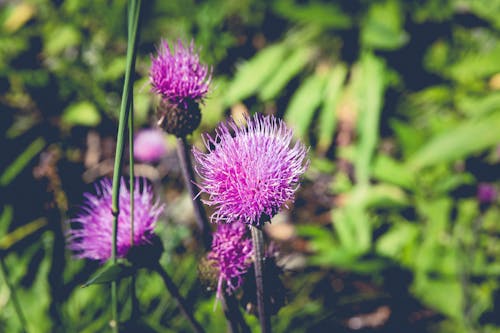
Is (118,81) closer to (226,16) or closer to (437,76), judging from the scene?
(226,16)

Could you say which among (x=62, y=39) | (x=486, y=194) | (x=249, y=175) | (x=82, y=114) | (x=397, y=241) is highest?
(x=62, y=39)

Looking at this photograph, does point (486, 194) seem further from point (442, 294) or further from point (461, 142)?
point (442, 294)

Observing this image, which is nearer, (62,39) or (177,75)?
(177,75)

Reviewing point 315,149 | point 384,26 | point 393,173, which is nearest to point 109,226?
point 393,173

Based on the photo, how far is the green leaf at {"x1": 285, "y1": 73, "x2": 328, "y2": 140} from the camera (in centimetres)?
236

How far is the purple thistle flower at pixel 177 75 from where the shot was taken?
2.95ft

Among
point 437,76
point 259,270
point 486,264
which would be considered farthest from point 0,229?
point 437,76

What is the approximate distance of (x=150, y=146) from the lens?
8.51ft

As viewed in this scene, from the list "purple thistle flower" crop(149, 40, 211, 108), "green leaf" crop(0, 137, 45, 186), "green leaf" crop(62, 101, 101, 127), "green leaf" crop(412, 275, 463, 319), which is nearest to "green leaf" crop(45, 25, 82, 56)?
"green leaf" crop(62, 101, 101, 127)

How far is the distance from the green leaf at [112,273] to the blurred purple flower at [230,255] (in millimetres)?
180

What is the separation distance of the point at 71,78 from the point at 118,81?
0.28 m

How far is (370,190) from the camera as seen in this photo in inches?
89.6

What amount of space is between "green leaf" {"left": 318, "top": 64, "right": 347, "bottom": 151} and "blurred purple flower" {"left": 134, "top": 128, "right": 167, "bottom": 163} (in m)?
0.89

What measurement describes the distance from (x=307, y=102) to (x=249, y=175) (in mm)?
1716
